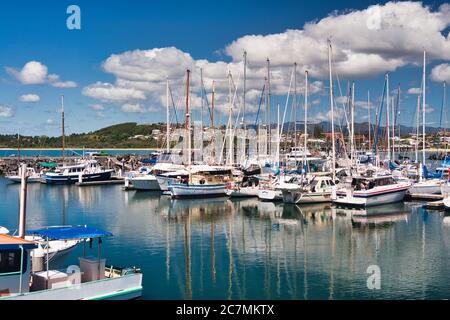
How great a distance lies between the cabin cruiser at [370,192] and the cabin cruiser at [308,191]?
47.3 inches

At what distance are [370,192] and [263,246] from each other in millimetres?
18843

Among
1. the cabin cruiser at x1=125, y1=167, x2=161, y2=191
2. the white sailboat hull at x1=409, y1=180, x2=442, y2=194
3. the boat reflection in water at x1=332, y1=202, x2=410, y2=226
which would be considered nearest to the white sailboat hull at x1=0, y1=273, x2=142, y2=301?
the boat reflection in water at x1=332, y1=202, x2=410, y2=226

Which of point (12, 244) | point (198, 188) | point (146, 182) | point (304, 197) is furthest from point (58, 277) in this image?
point (146, 182)

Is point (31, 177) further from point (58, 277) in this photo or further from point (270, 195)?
point (58, 277)

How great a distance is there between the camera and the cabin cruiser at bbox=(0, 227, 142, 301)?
16141mm

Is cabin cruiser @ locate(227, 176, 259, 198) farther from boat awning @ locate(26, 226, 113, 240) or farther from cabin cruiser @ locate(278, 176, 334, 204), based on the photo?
boat awning @ locate(26, 226, 113, 240)

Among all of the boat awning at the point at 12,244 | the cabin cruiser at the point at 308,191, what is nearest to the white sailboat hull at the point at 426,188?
the cabin cruiser at the point at 308,191

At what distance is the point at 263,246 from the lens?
30516mm

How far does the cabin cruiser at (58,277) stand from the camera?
16.1 metres

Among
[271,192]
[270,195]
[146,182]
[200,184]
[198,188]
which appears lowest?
[270,195]

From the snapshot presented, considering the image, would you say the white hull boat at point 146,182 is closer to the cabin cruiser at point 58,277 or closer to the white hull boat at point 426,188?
the white hull boat at point 426,188

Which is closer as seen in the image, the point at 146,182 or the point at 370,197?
the point at 370,197
